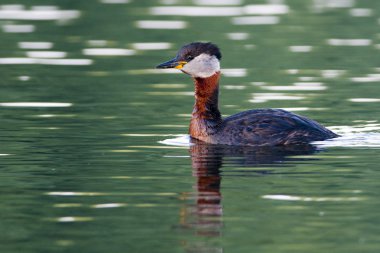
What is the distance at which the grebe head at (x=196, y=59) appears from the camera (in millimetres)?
20422

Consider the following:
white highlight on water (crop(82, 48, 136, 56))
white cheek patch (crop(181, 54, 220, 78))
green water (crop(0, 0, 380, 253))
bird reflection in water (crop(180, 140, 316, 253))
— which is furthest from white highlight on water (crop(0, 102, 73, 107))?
white highlight on water (crop(82, 48, 136, 56))

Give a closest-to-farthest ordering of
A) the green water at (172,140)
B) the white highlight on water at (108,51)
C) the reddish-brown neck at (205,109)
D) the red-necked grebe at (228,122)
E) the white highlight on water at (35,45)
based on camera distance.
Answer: the green water at (172,140), the red-necked grebe at (228,122), the reddish-brown neck at (205,109), the white highlight on water at (108,51), the white highlight on water at (35,45)

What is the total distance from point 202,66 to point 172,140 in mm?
1455

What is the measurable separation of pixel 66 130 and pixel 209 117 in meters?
2.38

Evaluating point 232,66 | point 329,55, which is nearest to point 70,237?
point 232,66

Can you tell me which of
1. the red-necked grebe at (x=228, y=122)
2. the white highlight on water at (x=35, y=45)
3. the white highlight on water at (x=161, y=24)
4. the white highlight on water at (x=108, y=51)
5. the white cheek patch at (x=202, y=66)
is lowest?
the white highlight on water at (x=108, y=51)

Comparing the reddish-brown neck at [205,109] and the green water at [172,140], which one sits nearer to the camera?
the green water at [172,140]

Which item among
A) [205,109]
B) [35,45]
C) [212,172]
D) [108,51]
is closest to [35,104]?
[205,109]

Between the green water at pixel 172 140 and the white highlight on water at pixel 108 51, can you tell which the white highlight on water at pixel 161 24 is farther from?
the white highlight on water at pixel 108 51

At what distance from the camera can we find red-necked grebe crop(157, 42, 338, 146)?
64.4ft

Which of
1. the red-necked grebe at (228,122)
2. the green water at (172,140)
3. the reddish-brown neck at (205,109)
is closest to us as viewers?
the green water at (172,140)

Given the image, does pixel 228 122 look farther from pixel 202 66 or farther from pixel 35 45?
pixel 35 45

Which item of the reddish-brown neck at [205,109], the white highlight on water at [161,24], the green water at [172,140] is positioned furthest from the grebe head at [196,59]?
the white highlight on water at [161,24]

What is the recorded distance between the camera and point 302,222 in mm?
13805
